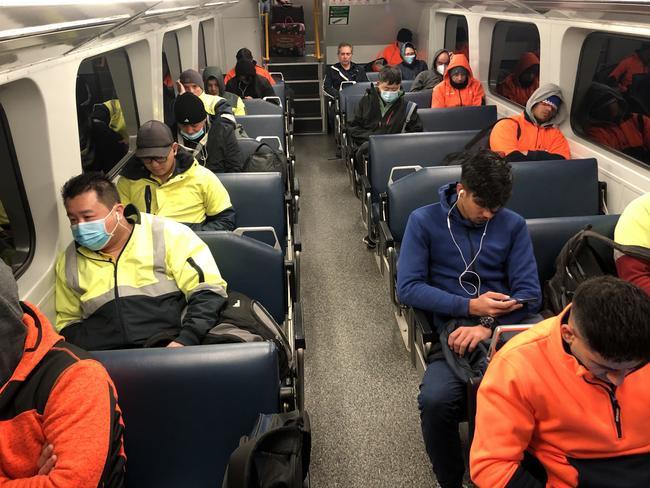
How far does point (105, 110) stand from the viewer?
402 cm

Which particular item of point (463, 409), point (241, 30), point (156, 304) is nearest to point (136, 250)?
point (156, 304)

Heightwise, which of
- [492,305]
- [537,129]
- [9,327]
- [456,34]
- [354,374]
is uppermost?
[456,34]

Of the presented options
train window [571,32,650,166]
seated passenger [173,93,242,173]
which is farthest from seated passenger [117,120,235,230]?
train window [571,32,650,166]

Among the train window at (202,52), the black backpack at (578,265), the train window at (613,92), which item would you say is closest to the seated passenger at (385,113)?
the train window at (613,92)

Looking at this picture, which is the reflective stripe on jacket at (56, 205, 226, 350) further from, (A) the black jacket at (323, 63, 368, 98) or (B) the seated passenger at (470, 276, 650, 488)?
(A) the black jacket at (323, 63, 368, 98)

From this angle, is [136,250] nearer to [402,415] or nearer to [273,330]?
[273,330]

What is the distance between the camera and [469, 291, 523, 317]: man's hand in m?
2.41

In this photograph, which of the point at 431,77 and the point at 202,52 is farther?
the point at 202,52

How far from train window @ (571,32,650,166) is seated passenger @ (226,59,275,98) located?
13.3 ft

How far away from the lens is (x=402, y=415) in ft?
9.95

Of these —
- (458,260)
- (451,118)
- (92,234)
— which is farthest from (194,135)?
(451,118)

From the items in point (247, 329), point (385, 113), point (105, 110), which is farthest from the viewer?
point (385, 113)

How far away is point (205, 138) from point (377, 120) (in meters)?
2.01

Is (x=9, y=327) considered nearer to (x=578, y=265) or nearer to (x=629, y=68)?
(x=578, y=265)
